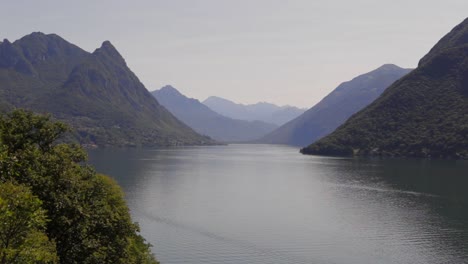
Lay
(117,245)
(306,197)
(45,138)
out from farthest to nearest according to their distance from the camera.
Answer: (306,197) < (45,138) < (117,245)

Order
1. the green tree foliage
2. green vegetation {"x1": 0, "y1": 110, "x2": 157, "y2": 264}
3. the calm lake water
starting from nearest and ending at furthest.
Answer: the green tree foliage < green vegetation {"x1": 0, "y1": 110, "x2": 157, "y2": 264} < the calm lake water

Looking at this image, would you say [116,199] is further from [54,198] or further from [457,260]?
[457,260]

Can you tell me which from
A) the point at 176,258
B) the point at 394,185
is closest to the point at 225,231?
the point at 176,258

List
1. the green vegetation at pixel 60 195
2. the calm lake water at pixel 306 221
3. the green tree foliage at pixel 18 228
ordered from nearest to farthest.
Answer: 1. the green tree foliage at pixel 18 228
2. the green vegetation at pixel 60 195
3. the calm lake water at pixel 306 221

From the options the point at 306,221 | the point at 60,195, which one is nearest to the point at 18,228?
the point at 60,195

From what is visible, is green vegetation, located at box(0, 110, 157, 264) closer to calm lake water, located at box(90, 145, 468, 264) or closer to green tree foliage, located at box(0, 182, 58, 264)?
green tree foliage, located at box(0, 182, 58, 264)

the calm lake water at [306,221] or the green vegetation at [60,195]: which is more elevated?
the green vegetation at [60,195]

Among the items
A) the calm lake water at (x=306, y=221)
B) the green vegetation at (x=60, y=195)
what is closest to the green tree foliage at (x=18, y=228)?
the green vegetation at (x=60, y=195)

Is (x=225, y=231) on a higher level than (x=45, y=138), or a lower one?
lower

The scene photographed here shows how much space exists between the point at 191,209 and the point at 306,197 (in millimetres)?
47424

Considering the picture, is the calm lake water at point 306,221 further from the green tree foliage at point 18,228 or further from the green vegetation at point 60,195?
the green tree foliage at point 18,228

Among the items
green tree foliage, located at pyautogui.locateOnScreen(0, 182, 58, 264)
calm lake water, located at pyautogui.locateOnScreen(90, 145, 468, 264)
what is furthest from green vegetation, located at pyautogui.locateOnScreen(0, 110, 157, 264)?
calm lake water, located at pyautogui.locateOnScreen(90, 145, 468, 264)

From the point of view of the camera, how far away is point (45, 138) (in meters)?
53.5

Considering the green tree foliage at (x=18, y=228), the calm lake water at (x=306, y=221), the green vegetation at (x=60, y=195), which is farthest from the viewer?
the calm lake water at (x=306, y=221)
